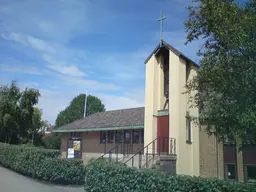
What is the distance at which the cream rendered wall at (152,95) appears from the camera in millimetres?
16984

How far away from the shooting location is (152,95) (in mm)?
17219

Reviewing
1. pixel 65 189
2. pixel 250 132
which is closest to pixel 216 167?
pixel 65 189

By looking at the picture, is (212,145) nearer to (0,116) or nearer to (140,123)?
(140,123)

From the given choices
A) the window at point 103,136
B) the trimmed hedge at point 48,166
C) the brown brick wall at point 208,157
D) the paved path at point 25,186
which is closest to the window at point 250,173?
the brown brick wall at point 208,157

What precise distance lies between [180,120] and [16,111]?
1784cm

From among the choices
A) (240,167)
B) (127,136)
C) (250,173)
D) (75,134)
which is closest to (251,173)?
(250,173)

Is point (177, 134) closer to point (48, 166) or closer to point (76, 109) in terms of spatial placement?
point (48, 166)

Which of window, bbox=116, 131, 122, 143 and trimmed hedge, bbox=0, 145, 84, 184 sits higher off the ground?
window, bbox=116, 131, 122, 143

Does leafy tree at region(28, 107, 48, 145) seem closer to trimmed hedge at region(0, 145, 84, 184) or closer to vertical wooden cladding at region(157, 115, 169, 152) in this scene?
trimmed hedge at region(0, 145, 84, 184)

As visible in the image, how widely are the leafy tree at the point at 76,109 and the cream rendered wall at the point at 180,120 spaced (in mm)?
32860

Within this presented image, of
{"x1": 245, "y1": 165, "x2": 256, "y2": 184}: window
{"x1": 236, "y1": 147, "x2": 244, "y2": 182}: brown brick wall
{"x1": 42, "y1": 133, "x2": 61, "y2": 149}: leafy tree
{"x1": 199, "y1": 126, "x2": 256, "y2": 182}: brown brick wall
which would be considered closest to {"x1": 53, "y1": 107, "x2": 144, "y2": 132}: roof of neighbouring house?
{"x1": 199, "y1": 126, "x2": 256, "y2": 182}: brown brick wall

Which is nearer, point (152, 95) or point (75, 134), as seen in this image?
point (152, 95)

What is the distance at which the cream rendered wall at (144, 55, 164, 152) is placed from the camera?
16984 millimetres

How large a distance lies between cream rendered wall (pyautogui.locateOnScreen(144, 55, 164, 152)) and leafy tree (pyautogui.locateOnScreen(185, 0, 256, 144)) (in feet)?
27.4
